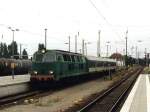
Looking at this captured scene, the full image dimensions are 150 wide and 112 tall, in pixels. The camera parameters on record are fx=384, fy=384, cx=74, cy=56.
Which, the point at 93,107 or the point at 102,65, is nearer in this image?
the point at 93,107

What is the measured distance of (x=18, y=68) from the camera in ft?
202

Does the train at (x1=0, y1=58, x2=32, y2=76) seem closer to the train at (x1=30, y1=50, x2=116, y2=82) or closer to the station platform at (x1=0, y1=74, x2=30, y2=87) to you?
the station platform at (x1=0, y1=74, x2=30, y2=87)

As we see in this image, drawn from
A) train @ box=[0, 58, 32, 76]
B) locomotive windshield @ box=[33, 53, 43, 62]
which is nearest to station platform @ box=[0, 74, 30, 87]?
locomotive windshield @ box=[33, 53, 43, 62]

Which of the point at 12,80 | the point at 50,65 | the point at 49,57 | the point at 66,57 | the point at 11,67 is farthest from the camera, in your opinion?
the point at 11,67

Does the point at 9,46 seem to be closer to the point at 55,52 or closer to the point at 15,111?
the point at 55,52

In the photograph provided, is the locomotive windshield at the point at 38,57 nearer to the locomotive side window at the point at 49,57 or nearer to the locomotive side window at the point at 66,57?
the locomotive side window at the point at 49,57

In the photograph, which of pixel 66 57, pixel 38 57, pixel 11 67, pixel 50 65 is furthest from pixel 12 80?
pixel 11 67

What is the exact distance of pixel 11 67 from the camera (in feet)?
183

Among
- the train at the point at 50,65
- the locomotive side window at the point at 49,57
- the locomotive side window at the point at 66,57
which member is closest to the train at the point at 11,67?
the locomotive side window at the point at 66,57

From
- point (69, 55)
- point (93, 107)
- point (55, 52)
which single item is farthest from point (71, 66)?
point (93, 107)

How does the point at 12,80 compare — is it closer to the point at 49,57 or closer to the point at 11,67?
→ the point at 49,57

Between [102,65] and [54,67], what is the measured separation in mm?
30779

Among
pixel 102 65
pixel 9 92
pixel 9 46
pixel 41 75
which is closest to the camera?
pixel 9 92

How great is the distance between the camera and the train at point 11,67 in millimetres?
55578
